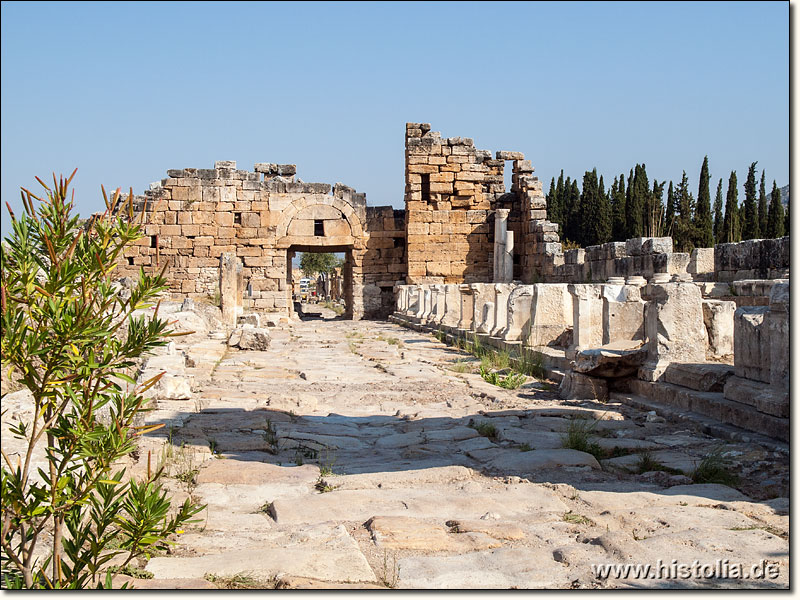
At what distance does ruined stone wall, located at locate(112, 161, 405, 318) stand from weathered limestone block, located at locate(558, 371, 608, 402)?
15.0 m

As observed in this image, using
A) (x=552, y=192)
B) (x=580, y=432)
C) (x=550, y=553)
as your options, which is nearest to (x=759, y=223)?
(x=552, y=192)

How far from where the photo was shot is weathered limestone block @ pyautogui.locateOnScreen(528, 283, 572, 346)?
10719mm

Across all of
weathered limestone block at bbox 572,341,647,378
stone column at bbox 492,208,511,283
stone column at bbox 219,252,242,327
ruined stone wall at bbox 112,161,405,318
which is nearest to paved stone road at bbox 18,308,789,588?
weathered limestone block at bbox 572,341,647,378

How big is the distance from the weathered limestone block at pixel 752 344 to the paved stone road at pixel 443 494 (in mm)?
652

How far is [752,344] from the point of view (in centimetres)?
599

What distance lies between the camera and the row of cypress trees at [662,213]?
3281cm

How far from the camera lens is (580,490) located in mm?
4422

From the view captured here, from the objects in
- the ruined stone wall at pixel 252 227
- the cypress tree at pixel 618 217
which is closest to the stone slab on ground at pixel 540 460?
the ruined stone wall at pixel 252 227

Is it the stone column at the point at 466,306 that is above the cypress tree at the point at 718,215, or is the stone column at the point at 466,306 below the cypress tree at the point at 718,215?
below

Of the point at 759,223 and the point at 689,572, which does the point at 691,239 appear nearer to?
the point at 759,223

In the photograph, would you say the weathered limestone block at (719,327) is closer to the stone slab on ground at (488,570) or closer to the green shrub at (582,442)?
the green shrub at (582,442)

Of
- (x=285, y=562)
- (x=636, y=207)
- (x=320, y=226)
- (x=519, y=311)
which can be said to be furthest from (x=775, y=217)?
(x=285, y=562)

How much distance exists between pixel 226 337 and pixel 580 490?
10.1 meters

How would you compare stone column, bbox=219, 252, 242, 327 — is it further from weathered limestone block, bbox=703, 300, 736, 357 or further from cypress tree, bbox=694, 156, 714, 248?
cypress tree, bbox=694, 156, 714, 248
